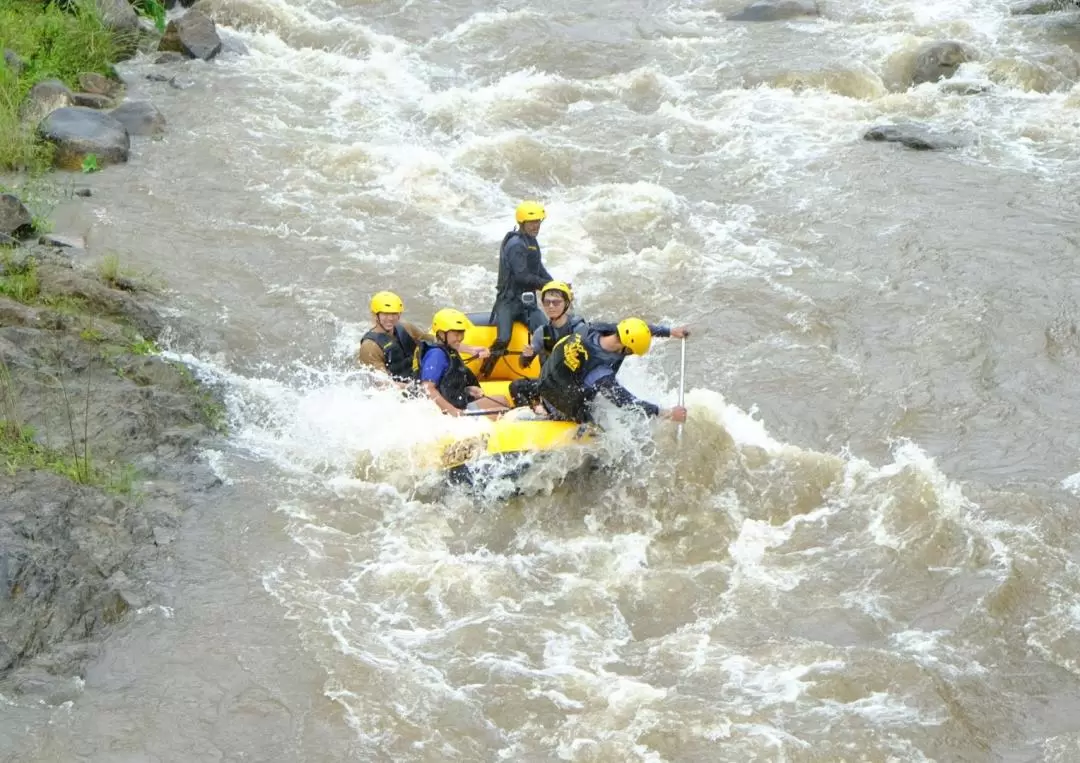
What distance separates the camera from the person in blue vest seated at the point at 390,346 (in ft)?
30.9

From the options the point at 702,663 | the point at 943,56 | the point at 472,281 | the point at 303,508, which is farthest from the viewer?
the point at 943,56

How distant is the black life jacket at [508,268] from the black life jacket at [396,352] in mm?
837

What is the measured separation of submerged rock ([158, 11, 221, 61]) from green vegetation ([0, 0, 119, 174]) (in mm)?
743

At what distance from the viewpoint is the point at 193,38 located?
17.5 m

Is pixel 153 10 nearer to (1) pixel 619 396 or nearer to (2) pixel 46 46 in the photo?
(2) pixel 46 46

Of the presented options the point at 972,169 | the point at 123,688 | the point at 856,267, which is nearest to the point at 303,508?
the point at 123,688

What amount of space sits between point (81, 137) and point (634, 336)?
840cm

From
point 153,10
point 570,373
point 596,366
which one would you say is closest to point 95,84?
point 153,10

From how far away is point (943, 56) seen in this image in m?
16.6

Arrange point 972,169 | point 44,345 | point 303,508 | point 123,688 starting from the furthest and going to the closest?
point 972,169
point 44,345
point 303,508
point 123,688

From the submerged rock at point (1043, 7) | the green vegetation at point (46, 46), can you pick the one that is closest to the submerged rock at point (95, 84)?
the green vegetation at point (46, 46)

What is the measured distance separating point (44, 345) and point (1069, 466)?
733cm

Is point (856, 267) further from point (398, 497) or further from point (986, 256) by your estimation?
point (398, 497)

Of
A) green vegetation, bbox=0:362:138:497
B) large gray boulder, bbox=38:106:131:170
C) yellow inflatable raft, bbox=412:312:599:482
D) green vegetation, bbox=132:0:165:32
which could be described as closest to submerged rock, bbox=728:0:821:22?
green vegetation, bbox=132:0:165:32
